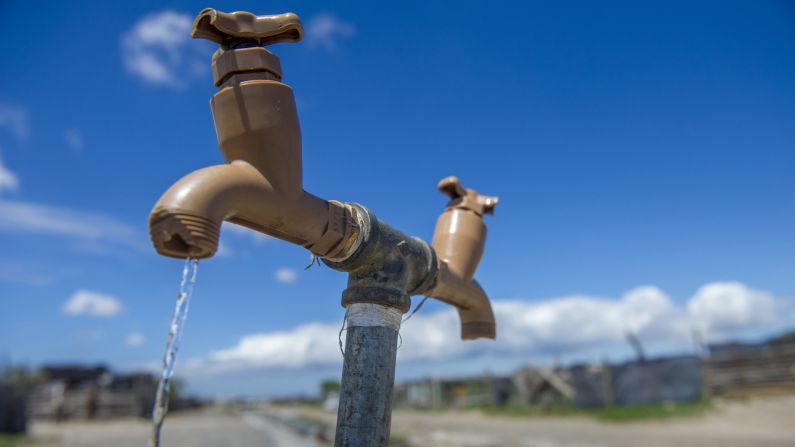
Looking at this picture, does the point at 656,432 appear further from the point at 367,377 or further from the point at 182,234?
the point at 182,234

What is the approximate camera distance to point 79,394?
26.0m

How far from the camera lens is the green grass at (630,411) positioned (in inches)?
670

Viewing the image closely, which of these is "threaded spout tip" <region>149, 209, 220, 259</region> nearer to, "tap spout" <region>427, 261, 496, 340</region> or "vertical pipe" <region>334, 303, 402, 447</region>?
"vertical pipe" <region>334, 303, 402, 447</region>

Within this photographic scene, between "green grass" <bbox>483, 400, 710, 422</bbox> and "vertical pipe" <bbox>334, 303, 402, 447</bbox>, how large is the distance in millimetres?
17438

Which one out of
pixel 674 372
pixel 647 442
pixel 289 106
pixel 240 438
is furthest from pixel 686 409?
pixel 289 106

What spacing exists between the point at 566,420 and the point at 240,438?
11268 mm

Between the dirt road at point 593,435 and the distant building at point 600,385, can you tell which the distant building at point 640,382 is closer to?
the distant building at point 600,385

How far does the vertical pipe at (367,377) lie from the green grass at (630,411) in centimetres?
1744

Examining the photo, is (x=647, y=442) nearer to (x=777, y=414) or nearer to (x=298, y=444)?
(x=777, y=414)

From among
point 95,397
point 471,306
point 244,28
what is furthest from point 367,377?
point 95,397

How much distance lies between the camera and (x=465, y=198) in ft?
10.7

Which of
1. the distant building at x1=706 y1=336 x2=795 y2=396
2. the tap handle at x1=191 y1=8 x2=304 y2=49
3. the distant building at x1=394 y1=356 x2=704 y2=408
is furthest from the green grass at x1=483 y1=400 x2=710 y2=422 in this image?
the tap handle at x1=191 y1=8 x2=304 y2=49

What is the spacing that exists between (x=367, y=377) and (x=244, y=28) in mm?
1399

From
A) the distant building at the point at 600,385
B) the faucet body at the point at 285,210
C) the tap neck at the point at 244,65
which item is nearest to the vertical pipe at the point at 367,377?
the faucet body at the point at 285,210
